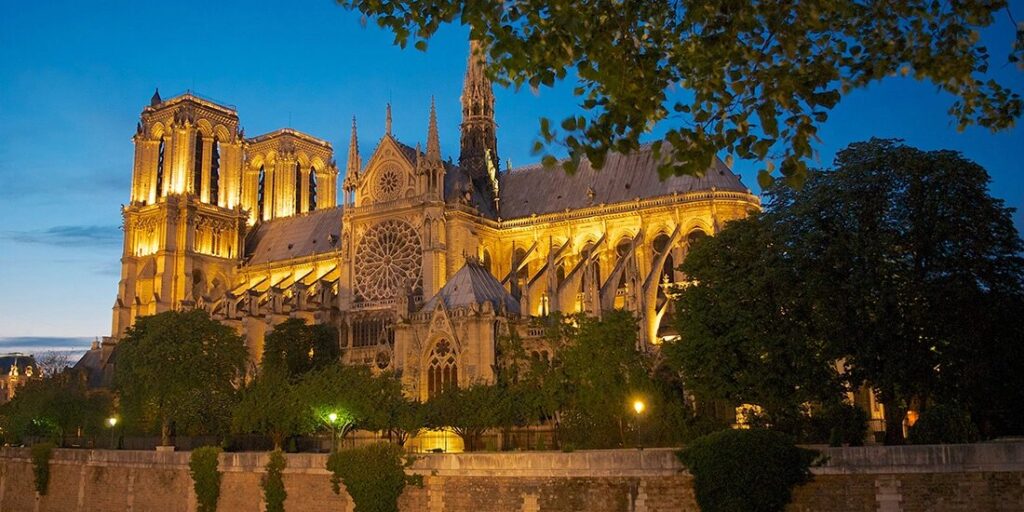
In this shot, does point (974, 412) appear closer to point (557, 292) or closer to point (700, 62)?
point (700, 62)

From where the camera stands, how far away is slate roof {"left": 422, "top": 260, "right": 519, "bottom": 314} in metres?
44.2

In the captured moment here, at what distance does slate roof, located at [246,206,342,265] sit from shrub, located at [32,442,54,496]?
27571 mm

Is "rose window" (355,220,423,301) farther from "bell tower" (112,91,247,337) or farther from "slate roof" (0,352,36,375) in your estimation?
"slate roof" (0,352,36,375)

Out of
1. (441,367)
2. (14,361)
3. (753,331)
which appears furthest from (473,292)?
(14,361)

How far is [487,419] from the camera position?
37.2 meters

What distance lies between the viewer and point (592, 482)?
2617cm

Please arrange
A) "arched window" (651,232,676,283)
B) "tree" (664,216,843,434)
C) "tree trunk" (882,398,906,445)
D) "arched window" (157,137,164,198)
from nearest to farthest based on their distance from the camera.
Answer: "tree trunk" (882,398,906,445) < "tree" (664,216,843,434) < "arched window" (651,232,676,283) < "arched window" (157,137,164,198)

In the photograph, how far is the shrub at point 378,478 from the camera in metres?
29.2

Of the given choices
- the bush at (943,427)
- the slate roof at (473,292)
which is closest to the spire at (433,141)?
the slate roof at (473,292)

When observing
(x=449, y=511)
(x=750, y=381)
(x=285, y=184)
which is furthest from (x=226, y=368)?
(x=285, y=184)

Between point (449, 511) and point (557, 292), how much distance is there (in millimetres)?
21774

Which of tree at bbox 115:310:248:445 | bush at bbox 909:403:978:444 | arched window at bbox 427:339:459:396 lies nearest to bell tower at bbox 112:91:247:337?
tree at bbox 115:310:248:445

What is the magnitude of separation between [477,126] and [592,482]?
139 ft

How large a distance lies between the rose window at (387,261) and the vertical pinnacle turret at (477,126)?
7460 millimetres
